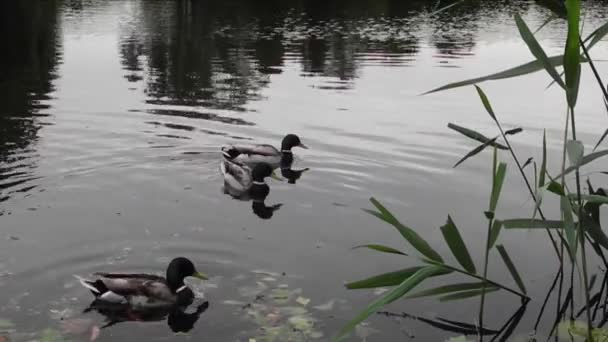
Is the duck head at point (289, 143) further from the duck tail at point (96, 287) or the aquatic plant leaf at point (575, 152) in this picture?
the aquatic plant leaf at point (575, 152)

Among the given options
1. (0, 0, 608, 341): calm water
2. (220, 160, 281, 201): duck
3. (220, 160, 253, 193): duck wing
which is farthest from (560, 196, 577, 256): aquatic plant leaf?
(220, 160, 253, 193): duck wing

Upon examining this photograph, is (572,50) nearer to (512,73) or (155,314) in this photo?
(512,73)

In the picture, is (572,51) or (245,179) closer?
(572,51)

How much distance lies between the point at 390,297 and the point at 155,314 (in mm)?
3385

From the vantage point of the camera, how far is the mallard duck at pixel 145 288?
7184 mm

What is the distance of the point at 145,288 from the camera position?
732 centimetres

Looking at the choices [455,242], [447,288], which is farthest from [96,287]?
[455,242]

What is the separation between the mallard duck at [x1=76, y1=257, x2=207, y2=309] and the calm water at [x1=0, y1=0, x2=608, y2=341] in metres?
0.29

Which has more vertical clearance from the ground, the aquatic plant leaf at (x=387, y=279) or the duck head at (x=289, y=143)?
the aquatic plant leaf at (x=387, y=279)

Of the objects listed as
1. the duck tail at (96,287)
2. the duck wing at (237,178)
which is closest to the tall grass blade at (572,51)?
the duck tail at (96,287)

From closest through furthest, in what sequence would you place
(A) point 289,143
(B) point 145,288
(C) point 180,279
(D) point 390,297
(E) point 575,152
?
(E) point 575,152 → (D) point 390,297 → (B) point 145,288 → (C) point 180,279 → (A) point 289,143

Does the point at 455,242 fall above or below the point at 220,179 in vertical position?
above

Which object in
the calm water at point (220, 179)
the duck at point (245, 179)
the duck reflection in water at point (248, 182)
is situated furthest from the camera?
the duck at point (245, 179)

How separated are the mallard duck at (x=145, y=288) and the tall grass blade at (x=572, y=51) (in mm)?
4240
